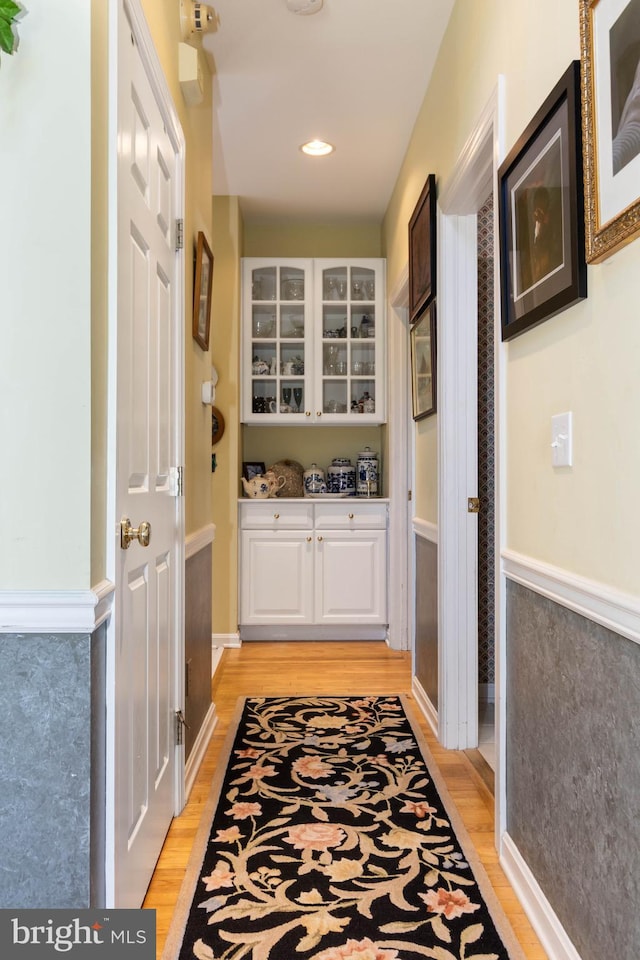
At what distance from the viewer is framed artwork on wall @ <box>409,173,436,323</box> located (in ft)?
8.75

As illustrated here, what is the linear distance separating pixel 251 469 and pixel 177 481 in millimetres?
2382

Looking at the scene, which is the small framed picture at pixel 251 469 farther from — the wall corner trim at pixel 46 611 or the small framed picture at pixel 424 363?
the wall corner trim at pixel 46 611

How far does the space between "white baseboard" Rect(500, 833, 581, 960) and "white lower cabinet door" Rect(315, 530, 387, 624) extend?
7.67 feet

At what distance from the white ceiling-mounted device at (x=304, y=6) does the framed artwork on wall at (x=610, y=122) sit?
1411 millimetres

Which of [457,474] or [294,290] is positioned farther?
[294,290]

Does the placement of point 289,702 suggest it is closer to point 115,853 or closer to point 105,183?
point 115,853

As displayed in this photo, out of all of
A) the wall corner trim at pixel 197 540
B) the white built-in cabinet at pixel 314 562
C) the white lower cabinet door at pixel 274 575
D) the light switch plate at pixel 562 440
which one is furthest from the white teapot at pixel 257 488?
the light switch plate at pixel 562 440

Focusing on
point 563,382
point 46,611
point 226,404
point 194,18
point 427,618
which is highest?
point 194,18

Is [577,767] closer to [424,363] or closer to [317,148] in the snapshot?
[424,363]

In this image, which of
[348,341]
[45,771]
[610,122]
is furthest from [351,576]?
[610,122]

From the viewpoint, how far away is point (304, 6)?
2.30 metres

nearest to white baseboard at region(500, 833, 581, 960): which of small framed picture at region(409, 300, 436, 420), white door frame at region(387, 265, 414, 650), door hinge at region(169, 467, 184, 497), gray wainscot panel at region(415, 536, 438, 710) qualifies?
gray wainscot panel at region(415, 536, 438, 710)

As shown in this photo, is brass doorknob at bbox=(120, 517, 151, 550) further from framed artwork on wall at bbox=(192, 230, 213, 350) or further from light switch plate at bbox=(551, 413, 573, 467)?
framed artwork on wall at bbox=(192, 230, 213, 350)

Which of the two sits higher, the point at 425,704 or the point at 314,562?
the point at 314,562
